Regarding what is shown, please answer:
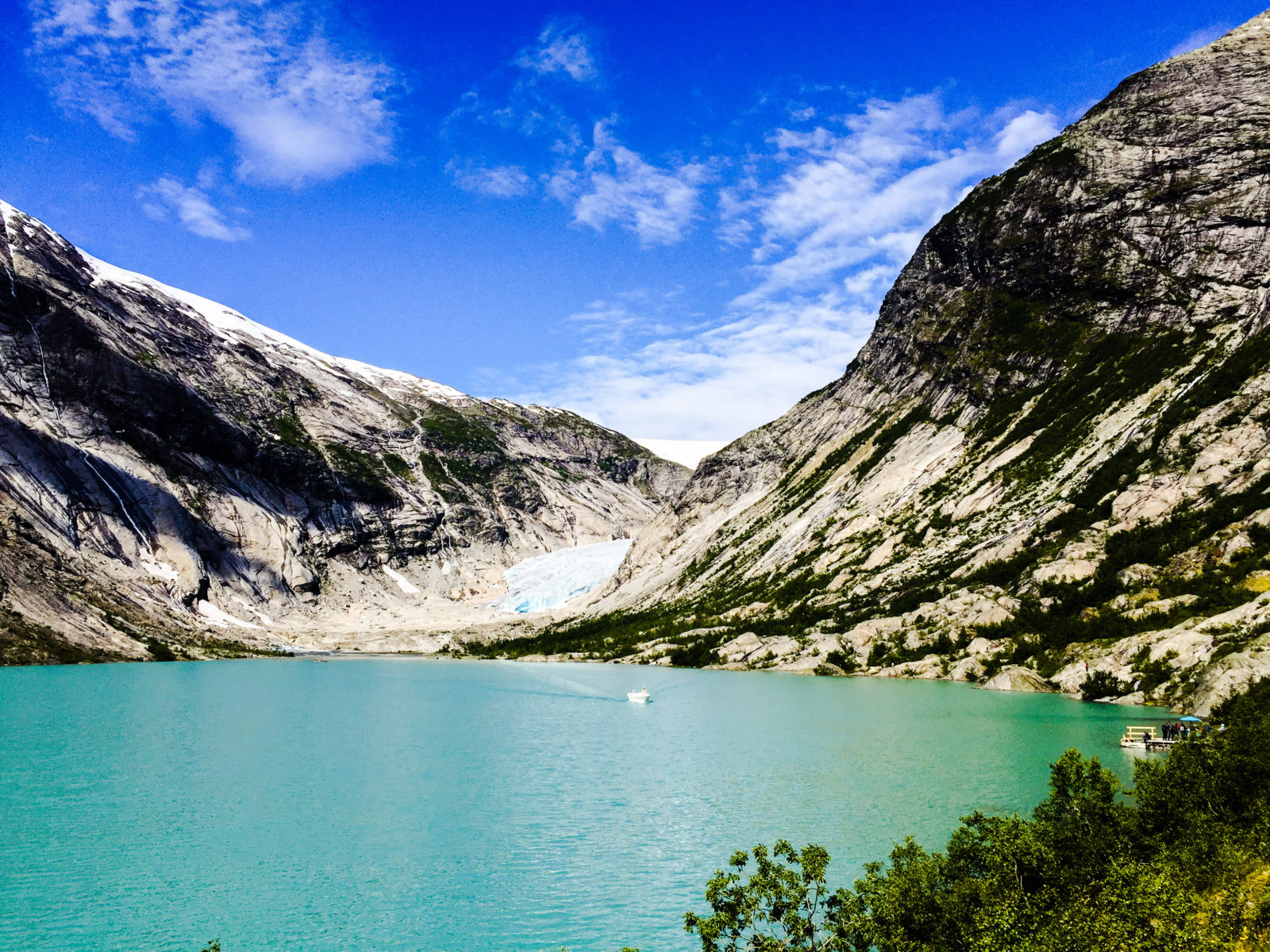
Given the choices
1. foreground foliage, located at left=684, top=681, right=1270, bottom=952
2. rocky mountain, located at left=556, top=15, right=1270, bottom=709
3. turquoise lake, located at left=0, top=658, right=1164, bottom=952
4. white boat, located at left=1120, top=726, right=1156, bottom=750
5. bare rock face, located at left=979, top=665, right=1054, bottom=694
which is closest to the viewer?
foreground foliage, located at left=684, top=681, right=1270, bottom=952

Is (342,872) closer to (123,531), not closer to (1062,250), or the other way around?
(1062,250)

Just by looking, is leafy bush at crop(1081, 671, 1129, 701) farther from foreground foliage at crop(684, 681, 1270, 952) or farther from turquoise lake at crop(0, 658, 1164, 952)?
foreground foliage at crop(684, 681, 1270, 952)

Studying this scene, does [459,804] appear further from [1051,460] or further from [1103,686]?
[1051,460]

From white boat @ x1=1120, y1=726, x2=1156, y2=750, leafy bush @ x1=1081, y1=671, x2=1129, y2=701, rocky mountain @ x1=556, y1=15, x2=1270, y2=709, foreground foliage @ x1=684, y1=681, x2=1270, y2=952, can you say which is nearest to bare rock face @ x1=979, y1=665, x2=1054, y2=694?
rocky mountain @ x1=556, y1=15, x2=1270, y2=709

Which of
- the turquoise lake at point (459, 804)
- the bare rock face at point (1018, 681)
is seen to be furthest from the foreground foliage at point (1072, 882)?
the bare rock face at point (1018, 681)

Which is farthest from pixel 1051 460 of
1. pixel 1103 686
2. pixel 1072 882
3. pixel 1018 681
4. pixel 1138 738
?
pixel 1072 882

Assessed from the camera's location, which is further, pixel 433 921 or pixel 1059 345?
pixel 1059 345

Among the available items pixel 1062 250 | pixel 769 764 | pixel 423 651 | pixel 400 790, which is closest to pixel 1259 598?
pixel 769 764
